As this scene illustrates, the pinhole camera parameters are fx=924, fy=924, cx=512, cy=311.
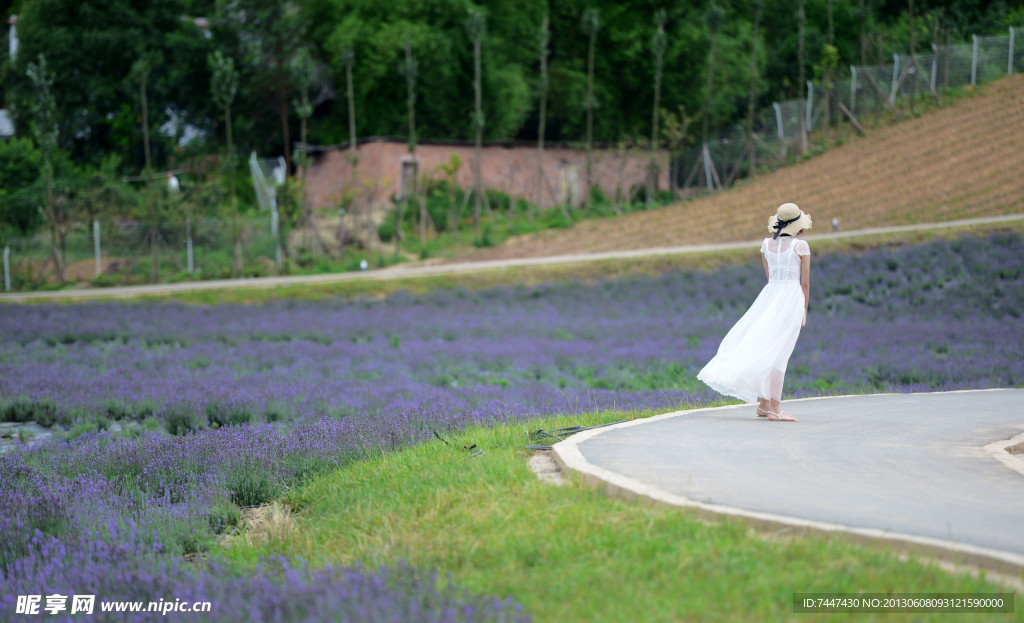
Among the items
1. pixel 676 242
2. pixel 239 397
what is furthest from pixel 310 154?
pixel 239 397

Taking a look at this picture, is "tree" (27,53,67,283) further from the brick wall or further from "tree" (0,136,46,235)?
the brick wall

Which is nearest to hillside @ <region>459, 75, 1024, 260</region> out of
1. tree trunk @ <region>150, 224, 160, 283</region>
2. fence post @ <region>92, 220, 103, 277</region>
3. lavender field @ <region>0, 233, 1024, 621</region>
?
lavender field @ <region>0, 233, 1024, 621</region>

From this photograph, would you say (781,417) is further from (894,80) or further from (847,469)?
(894,80)

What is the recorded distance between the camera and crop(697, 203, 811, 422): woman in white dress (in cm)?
841

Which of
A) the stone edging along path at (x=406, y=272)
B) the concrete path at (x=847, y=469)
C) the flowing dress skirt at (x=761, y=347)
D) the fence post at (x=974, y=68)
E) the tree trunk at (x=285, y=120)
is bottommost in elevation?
the stone edging along path at (x=406, y=272)

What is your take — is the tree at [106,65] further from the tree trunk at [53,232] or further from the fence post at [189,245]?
the fence post at [189,245]

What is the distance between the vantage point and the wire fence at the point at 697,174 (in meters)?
35.2

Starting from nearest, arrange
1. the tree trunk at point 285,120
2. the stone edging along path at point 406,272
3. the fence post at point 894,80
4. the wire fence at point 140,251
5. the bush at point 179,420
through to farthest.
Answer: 1. the bush at point 179,420
2. the stone edging along path at point 406,272
3. the wire fence at point 140,251
4. the fence post at point 894,80
5. the tree trunk at point 285,120

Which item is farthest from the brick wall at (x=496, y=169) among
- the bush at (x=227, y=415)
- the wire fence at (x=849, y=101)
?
the bush at (x=227, y=415)

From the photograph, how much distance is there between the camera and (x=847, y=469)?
6.27 meters

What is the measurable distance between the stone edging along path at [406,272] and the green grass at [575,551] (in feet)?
80.3

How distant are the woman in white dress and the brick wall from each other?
33083 millimetres

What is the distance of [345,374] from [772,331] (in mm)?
7881

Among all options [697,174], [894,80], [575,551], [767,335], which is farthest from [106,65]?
[575,551]
